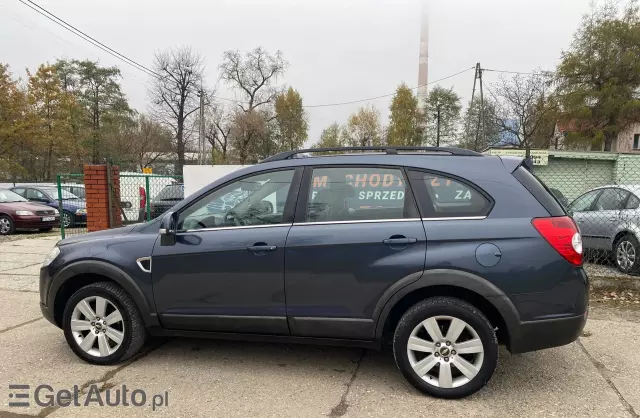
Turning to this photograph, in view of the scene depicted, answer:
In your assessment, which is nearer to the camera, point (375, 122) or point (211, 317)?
point (211, 317)

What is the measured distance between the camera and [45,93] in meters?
27.6

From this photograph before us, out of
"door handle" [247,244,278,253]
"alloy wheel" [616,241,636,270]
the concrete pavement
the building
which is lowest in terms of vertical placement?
the concrete pavement

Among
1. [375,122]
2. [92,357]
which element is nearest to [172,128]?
[375,122]

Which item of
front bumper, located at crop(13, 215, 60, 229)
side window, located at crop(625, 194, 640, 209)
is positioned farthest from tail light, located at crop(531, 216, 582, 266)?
front bumper, located at crop(13, 215, 60, 229)

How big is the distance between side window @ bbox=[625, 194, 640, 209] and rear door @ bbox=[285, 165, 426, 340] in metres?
5.55

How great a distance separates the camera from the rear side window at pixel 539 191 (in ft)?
9.85

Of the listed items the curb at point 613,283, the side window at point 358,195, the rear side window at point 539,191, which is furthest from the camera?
the curb at point 613,283

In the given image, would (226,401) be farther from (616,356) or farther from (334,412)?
(616,356)

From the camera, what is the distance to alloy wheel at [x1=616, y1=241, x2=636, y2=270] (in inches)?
256

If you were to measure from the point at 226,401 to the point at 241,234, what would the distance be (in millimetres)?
1199

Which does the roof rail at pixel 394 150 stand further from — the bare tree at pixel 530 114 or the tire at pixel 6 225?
the bare tree at pixel 530 114

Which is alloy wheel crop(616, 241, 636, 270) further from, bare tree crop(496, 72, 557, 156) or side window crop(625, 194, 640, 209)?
bare tree crop(496, 72, 557, 156)

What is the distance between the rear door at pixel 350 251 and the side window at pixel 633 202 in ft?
18.2

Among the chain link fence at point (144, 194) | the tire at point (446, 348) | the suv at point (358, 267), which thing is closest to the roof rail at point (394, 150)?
the suv at point (358, 267)
